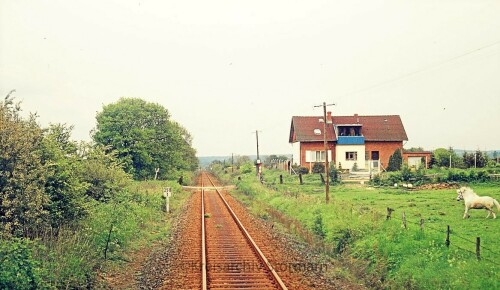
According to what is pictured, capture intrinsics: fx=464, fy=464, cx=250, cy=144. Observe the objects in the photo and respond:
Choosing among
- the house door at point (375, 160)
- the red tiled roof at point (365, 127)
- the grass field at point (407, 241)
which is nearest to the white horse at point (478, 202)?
the grass field at point (407, 241)

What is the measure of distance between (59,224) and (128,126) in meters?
30.7

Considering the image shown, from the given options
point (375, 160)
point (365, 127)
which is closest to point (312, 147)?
point (375, 160)

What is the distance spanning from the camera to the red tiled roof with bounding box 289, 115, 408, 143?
183ft

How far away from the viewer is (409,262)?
39.3ft

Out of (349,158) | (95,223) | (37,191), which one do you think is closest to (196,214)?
(95,223)

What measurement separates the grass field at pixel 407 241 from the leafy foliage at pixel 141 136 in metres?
19.4

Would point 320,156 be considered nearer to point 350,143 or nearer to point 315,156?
point 315,156

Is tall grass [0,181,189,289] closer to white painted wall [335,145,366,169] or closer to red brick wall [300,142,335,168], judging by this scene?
red brick wall [300,142,335,168]

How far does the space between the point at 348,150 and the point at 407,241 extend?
42.0 metres

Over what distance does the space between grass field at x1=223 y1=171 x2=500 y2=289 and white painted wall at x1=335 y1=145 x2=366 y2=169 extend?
2761cm

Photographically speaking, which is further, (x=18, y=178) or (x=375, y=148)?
(x=375, y=148)

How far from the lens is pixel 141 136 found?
42.3m

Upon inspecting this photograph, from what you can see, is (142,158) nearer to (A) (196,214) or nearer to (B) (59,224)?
(A) (196,214)

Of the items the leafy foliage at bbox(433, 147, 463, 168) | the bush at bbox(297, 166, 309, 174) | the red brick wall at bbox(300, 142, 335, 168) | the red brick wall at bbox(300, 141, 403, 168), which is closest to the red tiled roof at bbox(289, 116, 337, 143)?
the red brick wall at bbox(300, 142, 335, 168)
